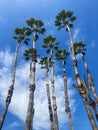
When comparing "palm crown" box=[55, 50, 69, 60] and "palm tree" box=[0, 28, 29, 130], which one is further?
"palm crown" box=[55, 50, 69, 60]

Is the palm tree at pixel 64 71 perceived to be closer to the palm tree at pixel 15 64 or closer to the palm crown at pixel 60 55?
Result: the palm crown at pixel 60 55

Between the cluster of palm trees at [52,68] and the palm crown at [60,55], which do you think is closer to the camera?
the cluster of palm trees at [52,68]

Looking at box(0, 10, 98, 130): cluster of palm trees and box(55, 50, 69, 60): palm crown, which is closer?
box(0, 10, 98, 130): cluster of palm trees

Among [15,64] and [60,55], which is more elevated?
[60,55]

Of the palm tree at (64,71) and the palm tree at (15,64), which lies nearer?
the palm tree at (15,64)

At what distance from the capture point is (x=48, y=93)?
132 feet

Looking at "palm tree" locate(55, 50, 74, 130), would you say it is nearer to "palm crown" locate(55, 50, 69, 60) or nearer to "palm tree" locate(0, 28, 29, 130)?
"palm crown" locate(55, 50, 69, 60)

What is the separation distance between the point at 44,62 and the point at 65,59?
4.75m

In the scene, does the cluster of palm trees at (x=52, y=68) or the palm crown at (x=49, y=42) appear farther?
the palm crown at (x=49, y=42)

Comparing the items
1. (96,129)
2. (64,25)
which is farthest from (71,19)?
(96,129)

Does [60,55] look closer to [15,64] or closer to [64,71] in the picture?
[64,71]

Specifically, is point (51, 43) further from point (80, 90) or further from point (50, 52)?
point (80, 90)

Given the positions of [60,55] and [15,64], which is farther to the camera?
[60,55]

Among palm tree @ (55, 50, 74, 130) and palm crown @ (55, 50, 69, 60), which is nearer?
palm tree @ (55, 50, 74, 130)
